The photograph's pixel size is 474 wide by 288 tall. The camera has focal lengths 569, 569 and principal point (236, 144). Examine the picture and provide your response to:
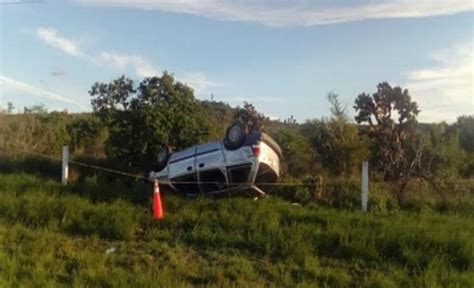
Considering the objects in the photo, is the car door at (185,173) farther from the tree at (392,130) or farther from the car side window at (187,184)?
the tree at (392,130)

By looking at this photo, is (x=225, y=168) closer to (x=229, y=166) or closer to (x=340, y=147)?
(x=229, y=166)

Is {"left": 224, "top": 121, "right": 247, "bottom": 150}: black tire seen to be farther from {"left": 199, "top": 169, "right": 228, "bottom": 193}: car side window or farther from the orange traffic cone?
the orange traffic cone

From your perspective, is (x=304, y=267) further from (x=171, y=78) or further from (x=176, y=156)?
(x=171, y=78)

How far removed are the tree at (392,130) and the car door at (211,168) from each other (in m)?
3.47

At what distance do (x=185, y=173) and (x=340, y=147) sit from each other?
3.89m

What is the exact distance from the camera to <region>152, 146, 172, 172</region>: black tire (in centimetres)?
1180

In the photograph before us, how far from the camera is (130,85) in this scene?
13422mm

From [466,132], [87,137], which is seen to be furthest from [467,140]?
[87,137]

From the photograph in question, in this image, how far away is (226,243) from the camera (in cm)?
820

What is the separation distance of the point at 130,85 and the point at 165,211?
4644 mm

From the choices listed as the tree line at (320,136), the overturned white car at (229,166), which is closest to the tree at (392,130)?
the tree line at (320,136)

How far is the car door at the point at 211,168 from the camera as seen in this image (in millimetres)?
10742

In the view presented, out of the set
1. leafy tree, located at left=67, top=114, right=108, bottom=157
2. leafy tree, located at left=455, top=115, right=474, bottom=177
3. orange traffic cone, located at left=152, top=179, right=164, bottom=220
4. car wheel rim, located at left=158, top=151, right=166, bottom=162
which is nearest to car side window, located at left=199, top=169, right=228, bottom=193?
car wheel rim, located at left=158, top=151, right=166, bottom=162

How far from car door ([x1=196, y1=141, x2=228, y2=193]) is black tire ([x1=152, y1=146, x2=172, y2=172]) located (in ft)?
3.35
